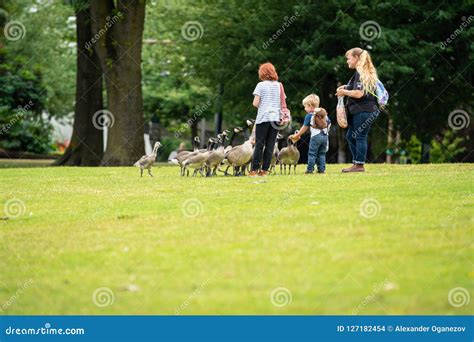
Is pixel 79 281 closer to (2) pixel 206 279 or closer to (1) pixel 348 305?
(2) pixel 206 279

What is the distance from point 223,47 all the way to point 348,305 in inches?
1189

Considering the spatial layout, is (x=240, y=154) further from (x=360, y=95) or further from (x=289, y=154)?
(x=360, y=95)

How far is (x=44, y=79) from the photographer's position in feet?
168

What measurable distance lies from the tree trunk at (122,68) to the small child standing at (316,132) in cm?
1102

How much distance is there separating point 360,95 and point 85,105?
17604 millimetres

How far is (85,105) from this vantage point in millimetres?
33312

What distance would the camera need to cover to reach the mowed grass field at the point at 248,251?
8.70 m

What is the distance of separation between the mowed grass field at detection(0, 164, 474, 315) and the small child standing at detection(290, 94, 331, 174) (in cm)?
313

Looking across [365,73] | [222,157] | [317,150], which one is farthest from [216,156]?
[365,73]

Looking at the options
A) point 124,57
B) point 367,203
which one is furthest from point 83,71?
point 367,203

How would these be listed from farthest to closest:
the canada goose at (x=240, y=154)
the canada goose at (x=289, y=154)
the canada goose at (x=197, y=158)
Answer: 1. the canada goose at (x=289, y=154)
2. the canada goose at (x=197, y=158)
3. the canada goose at (x=240, y=154)

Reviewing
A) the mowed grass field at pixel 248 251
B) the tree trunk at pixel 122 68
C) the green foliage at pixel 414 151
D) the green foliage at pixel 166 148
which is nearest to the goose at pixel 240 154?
the mowed grass field at pixel 248 251

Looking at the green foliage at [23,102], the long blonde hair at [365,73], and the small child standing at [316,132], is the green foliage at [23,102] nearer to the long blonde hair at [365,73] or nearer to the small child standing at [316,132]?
the small child standing at [316,132]

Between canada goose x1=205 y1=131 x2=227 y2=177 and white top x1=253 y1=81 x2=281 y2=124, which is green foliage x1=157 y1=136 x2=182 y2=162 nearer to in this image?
canada goose x1=205 y1=131 x2=227 y2=177
